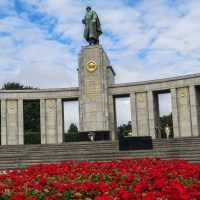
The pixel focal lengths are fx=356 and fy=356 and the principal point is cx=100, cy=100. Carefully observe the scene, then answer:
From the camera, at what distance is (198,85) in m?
31.9

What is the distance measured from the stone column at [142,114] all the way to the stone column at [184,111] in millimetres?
3110

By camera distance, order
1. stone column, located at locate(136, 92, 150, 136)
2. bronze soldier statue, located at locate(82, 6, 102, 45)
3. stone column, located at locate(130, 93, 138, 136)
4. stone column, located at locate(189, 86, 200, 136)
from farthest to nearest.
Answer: bronze soldier statue, located at locate(82, 6, 102, 45), stone column, located at locate(130, 93, 138, 136), stone column, located at locate(136, 92, 150, 136), stone column, located at locate(189, 86, 200, 136)

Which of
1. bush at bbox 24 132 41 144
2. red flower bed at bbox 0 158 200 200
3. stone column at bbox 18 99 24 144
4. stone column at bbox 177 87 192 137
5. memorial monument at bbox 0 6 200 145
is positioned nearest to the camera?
red flower bed at bbox 0 158 200 200

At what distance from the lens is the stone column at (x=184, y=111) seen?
32500 mm

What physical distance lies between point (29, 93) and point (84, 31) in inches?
326

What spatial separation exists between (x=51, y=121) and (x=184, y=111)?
12915mm

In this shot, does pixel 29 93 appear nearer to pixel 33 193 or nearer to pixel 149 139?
pixel 149 139

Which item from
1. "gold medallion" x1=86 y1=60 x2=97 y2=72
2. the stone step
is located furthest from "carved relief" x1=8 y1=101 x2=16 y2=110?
the stone step

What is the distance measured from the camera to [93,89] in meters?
33.9

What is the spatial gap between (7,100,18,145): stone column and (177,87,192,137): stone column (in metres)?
15.8

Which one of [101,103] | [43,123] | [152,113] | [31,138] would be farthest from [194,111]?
[31,138]

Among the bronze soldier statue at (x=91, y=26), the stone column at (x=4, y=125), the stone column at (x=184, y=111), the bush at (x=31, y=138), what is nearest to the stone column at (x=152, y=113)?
the stone column at (x=184, y=111)

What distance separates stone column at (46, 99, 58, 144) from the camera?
3509cm

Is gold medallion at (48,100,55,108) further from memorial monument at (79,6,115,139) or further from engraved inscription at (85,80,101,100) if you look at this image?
engraved inscription at (85,80,101,100)
